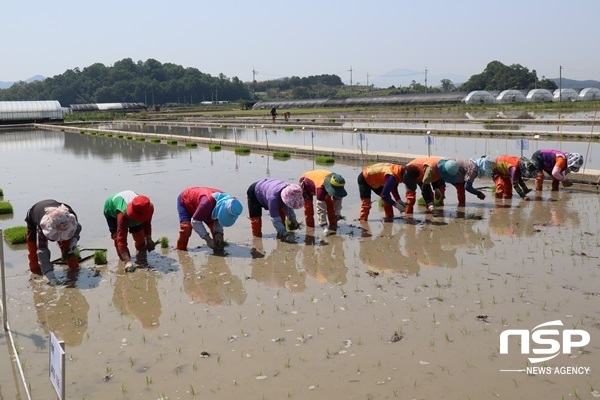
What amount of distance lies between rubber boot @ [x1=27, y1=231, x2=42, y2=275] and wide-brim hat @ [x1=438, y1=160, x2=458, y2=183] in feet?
24.3

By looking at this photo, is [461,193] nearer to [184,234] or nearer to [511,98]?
[184,234]

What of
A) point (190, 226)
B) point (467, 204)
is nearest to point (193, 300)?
point (190, 226)

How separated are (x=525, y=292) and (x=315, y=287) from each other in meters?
2.58

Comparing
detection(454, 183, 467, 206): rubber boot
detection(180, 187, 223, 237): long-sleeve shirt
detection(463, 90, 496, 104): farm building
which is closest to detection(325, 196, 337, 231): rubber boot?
detection(180, 187, 223, 237): long-sleeve shirt

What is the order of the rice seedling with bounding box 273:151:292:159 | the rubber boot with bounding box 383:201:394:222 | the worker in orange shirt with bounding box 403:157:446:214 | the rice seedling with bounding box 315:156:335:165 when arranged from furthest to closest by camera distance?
the rice seedling with bounding box 273:151:292:159 → the rice seedling with bounding box 315:156:335:165 → the rubber boot with bounding box 383:201:394:222 → the worker in orange shirt with bounding box 403:157:446:214

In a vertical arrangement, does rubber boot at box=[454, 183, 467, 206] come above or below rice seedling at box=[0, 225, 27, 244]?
above

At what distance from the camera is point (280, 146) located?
91.4 ft

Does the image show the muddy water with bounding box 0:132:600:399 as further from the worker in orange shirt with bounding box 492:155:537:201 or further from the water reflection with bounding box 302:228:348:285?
the worker in orange shirt with bounding box 492:155:537:201

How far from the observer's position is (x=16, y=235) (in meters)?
11.2

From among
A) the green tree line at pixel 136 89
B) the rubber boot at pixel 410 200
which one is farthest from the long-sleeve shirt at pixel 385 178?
the green tree line at pixel 136 89

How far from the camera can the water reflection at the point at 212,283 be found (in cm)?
769

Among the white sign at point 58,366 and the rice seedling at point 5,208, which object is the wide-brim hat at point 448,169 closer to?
the white sign at point 58,366

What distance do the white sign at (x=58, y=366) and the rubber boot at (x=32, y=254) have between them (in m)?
5.24
